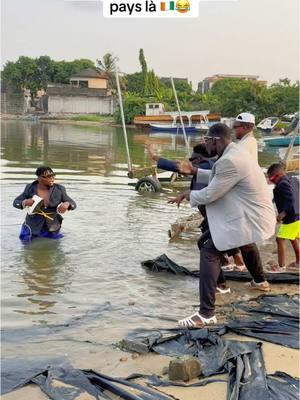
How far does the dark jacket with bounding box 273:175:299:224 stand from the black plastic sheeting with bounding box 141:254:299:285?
70 centimetres

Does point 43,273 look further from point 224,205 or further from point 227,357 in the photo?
point 227,357

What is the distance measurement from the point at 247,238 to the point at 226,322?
2.54 ft

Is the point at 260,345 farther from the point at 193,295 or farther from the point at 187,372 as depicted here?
the point at 193,295

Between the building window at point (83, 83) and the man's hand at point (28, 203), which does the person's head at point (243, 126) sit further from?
the building window at point (83, 83)

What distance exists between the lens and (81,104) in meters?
78.8

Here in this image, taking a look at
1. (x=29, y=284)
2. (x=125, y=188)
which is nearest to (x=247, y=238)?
(x=29, y=284)

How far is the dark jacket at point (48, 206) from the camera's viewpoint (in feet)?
26.1

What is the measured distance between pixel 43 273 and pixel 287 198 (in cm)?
314

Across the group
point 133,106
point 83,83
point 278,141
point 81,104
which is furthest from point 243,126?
point 83,83

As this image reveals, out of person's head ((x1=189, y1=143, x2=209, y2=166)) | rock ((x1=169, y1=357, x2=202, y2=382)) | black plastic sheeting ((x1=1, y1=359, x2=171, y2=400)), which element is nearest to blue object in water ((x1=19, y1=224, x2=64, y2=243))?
person's head ((x1=189, y1=143, x2=209, y2=166))

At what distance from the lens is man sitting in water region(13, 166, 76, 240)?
7.84 metres

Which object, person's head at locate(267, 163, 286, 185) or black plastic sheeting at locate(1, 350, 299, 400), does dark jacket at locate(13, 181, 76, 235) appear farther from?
black plastic sheeting at locate(1, 350, 299, 400)

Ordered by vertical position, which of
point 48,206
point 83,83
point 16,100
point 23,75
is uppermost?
point 23,75

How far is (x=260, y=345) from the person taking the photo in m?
4.13
